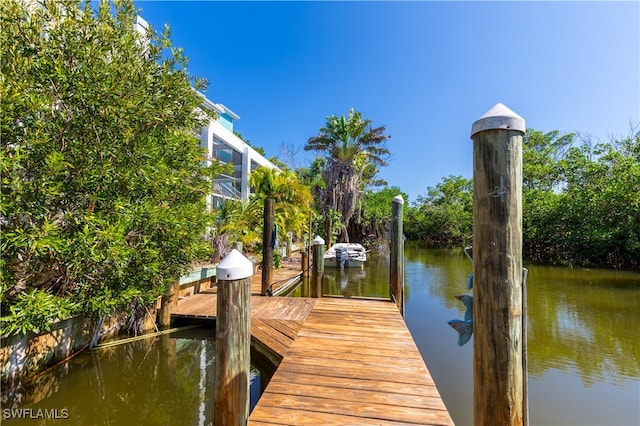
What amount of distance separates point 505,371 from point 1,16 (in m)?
5.56

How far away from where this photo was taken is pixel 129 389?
3807 mm

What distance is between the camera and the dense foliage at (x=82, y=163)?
2.84 meters

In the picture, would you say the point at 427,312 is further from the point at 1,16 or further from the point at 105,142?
the point at 1,16

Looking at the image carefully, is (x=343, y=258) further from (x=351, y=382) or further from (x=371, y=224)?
(x=371, y=224)

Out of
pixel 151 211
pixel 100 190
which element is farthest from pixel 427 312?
pixel 100 190

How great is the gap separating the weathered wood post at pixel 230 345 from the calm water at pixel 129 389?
1.50 m

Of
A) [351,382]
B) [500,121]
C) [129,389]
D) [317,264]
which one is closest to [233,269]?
[351,382]

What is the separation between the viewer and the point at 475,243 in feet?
4.61

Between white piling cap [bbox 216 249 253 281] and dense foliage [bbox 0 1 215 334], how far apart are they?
1722mm

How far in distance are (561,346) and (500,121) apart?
640 centimetres

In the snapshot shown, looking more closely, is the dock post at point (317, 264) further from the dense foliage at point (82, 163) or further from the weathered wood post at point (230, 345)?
the weathered wood post at point (230, 345)

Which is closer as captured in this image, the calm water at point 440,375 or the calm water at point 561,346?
the calm water at point 440,375

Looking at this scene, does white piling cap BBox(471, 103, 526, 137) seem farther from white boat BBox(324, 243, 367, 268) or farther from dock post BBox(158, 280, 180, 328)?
white boat BBox(324, 243, 367, 268)

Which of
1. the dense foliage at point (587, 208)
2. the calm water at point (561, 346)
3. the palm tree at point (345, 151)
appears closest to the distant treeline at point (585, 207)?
the dense foliage at point (587, 208)
